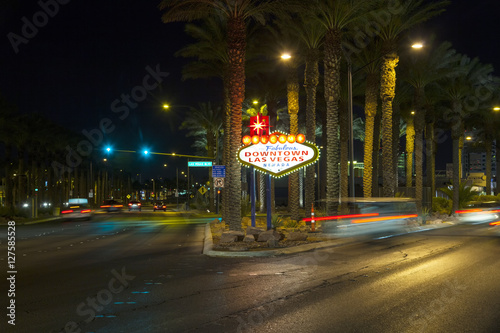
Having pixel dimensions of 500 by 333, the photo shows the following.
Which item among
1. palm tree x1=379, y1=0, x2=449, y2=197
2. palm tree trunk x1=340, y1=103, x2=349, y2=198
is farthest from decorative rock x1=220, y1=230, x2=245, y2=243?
palm tree trunk x1=340, y1=103, x2=349, y2=198

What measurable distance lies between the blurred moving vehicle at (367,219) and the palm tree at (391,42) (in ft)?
37.0

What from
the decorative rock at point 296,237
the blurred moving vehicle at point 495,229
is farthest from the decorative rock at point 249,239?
the blurred moving vehicle at point 495,229

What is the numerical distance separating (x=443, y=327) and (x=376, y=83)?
31.5 m

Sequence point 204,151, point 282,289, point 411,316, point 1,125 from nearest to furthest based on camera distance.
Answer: point 411,316 < point 282,289 < point 1,125 < point 204,151

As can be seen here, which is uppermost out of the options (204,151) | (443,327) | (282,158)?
(204,151)

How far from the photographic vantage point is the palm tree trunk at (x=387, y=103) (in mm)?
33703

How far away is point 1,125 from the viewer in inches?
1945

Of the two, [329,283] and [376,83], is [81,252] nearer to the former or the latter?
[329,283]

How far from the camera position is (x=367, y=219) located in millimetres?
22000

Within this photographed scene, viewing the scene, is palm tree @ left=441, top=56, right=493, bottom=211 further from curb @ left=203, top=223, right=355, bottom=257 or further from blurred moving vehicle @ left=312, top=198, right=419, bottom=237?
curb @ left=203, top=223, right=355, bottom=257

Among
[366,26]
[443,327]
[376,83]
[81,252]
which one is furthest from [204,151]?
[443,327]

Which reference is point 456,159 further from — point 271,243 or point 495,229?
point 271,243

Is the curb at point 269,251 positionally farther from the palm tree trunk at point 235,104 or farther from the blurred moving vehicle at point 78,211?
the blurred moving vehicle at point 78,211

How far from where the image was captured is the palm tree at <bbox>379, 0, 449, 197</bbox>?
3228 centimetres
